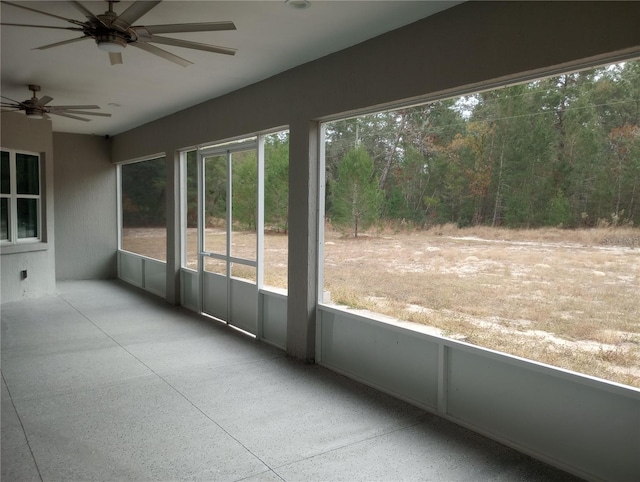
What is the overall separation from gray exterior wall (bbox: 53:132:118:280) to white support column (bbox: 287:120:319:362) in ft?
19.5

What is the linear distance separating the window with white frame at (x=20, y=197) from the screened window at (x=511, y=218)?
5244mm

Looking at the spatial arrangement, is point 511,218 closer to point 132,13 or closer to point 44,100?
point 132,13

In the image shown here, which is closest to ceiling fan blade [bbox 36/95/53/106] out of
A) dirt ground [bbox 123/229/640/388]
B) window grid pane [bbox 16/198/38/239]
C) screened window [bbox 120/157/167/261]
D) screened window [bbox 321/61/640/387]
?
screened window [bbox 120/157/167/261]

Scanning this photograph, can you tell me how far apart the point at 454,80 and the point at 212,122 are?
11.4ft

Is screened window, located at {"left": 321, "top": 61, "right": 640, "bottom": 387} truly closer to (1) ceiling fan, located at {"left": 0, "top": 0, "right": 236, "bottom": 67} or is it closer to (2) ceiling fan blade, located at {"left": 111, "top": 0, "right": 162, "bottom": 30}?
(1) ceiling fan, located at {"left": 0, "top": 0, "right": 236, "bottom": 67}

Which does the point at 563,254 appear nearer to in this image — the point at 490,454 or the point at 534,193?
the point at 534,193

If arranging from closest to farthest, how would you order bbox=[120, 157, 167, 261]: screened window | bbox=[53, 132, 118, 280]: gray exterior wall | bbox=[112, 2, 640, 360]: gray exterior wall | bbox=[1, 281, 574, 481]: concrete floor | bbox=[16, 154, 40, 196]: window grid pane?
1. bbox=[112, 2, 640, 360]: gray exterior wall
2. bbox=[1, 281, 574, 481]: concrete floor
3. bbox=[16, 154, 40, 196]: window grid pane
4. bbox=[120, 157, 167, 261]: screened window
5. bbox=[53, 132, 118, 280]: gray exterior wall

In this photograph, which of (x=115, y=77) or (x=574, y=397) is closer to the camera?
(x=574, y=397)

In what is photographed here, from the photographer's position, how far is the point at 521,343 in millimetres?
2922

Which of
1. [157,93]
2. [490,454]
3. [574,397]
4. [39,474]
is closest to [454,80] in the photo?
[574,397]

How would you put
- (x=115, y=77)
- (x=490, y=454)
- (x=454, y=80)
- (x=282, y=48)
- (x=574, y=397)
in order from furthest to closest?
(x=115, y=77), (x=282, y=48), (x=454, y=80), (x=490, y=454), (x=574, y=397)

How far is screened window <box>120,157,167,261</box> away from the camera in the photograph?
7.59 meters

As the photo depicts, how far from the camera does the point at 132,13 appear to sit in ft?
8.75

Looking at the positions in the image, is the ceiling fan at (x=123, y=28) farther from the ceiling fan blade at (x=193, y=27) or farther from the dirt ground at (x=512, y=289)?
the dirt ground at (x=512, y=289)
